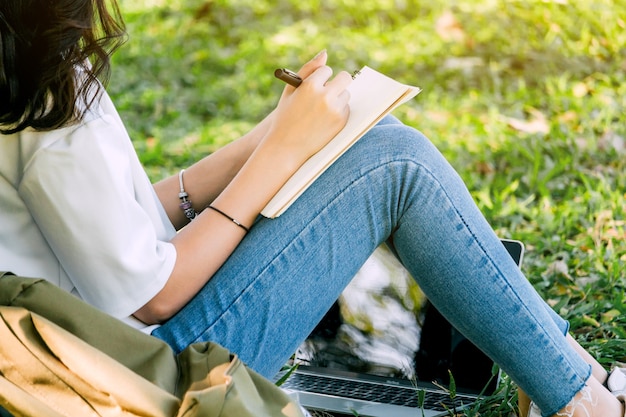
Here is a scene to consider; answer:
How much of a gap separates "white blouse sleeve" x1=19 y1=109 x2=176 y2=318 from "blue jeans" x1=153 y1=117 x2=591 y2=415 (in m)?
0.13

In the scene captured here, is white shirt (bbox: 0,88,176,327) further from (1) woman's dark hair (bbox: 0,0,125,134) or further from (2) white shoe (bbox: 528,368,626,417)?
(2) white shoe (bbox: 528,368,626,417)

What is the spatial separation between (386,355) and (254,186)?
69 cm

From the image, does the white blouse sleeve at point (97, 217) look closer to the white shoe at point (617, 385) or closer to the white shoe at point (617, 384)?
the white shoe at point (617, 385)

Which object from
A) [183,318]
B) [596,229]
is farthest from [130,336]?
[596,229]

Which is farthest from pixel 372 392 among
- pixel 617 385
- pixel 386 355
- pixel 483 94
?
pixel 483 94

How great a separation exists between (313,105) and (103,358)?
2.00 ft

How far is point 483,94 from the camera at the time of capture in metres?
4.17

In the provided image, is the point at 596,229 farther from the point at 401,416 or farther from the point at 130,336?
the point at 130,336

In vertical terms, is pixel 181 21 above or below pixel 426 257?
below

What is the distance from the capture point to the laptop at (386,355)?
1.97 metres

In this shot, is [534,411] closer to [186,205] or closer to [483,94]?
[186,205]

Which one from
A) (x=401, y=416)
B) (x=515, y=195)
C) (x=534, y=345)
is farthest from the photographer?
(x=515, y=195)

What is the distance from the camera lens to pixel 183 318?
1.48m

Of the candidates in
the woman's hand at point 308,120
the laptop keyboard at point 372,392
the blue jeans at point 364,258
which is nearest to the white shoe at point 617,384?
the blue jeans at point 364,258
